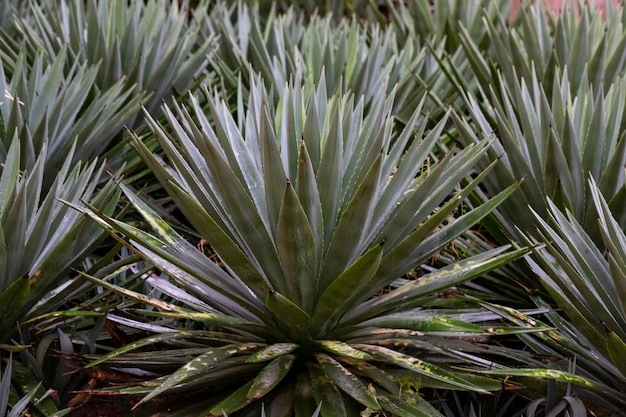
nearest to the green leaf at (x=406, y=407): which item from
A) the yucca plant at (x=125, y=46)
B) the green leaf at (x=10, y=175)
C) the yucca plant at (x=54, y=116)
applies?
the green leaf at (x=10, y=175)

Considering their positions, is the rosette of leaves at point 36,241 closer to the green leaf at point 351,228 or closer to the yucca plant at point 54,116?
the yucca plant at point 54,116

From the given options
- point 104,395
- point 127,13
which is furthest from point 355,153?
point 127,13

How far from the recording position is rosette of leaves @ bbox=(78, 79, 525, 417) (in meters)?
1.73

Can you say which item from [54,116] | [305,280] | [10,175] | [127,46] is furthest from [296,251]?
[127,46]

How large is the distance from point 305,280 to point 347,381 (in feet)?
0.85

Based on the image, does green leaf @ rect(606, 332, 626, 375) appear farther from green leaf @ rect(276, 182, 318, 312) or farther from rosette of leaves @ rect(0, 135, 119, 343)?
rosette of leaves @ rect(0, 135, 119, 343)

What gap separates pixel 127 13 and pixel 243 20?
753mm

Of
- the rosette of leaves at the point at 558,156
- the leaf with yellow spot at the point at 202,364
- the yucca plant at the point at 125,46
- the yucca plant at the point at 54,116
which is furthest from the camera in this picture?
the yucca plant at the point at 125,46

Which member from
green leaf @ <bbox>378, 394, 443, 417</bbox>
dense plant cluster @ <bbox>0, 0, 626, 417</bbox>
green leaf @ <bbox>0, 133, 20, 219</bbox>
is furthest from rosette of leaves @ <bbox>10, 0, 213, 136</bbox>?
green leaf @ <bbox>378, 394, 443, 417</bbox>

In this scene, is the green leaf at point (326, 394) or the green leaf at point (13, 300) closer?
the green leaf at point (326, 394)

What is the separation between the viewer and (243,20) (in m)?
4.08

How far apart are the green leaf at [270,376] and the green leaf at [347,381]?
0.08 m

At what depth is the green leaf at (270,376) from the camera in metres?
1.67

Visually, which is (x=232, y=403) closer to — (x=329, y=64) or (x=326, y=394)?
(x=326, y=394)
